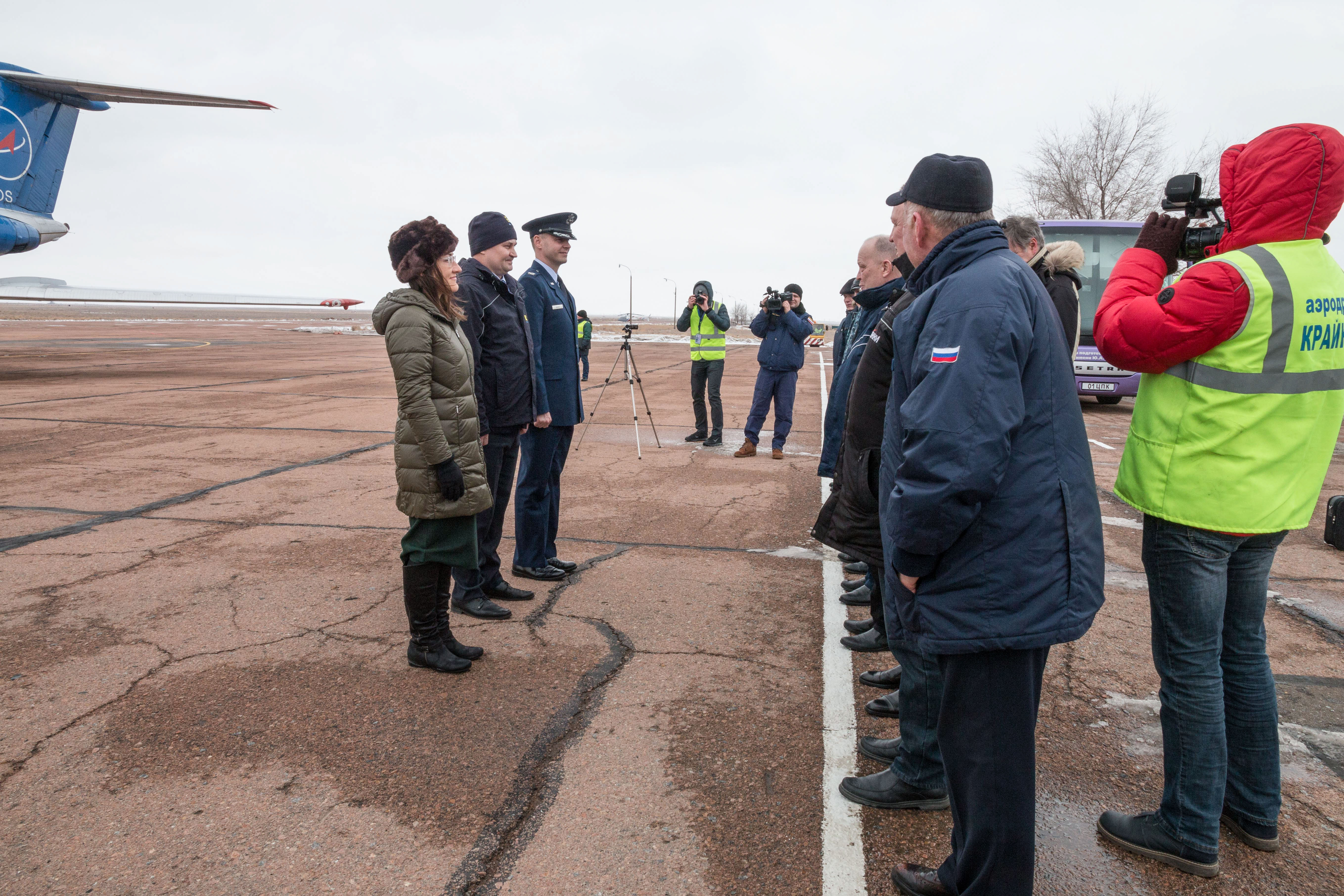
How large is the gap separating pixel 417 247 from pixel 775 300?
20.7ft

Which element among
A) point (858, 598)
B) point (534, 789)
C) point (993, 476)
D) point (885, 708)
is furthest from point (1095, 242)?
point (534, 789)

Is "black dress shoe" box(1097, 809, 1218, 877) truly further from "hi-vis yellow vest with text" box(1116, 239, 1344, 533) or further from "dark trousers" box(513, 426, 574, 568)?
"dark trousers" box(513, 426, 574, 568)

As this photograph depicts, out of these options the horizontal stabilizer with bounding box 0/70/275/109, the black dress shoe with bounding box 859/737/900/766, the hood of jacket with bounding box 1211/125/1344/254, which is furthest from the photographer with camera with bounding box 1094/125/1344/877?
the horizontal stabilizer with bounding box 0/70/275/109

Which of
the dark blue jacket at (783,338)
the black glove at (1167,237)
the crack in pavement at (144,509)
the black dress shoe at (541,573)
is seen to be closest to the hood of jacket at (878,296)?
the black glove at (1167,237)

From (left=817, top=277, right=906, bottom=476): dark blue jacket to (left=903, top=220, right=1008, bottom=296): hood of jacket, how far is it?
4.42 ft

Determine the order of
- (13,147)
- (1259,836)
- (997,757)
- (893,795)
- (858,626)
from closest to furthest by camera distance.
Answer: (997,757), (1259,836), (893,795), (858,626), (13,147)

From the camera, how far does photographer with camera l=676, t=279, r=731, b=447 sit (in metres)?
10.2

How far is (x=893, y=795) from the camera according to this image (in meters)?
2.71

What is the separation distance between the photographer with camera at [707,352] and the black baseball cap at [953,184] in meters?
7.84

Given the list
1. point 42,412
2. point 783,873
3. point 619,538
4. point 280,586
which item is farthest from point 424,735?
point 42,412

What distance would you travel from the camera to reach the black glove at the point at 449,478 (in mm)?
3516

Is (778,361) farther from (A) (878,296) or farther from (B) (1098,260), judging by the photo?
(B) (1098,260)

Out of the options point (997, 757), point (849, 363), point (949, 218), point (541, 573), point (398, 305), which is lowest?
point (541, 573)

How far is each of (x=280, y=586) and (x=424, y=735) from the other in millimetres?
2111
